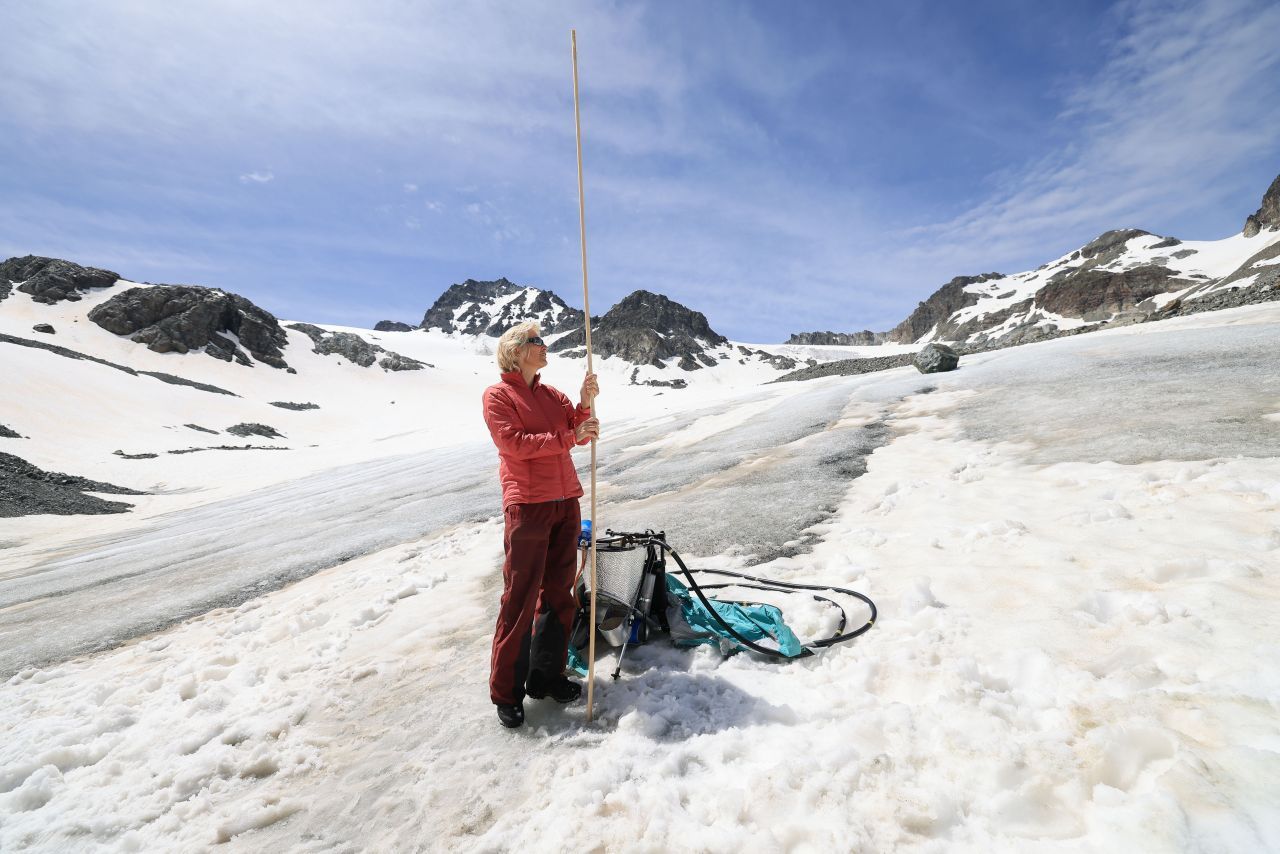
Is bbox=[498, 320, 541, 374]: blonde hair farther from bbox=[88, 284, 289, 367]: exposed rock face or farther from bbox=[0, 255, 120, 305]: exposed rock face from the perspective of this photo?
bbox=[0, 255, 120, 305]: exposed rock face

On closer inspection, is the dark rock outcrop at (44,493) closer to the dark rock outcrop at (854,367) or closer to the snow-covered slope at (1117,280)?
the dark rock outcrop at (854,367)

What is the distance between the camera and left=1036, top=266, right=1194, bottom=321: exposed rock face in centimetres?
11050

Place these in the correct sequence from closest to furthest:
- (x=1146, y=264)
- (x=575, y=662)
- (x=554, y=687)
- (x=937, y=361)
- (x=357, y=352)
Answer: (x=554, y=687) → (x=575, y=662) → (x=937, y=361) → (x=357, y=352) → (x=1146, y=264)

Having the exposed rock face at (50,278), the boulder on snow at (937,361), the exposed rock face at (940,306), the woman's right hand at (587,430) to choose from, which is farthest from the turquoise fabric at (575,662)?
the exposed rock face at (940,306)

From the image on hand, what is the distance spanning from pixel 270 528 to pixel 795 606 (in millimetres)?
12684

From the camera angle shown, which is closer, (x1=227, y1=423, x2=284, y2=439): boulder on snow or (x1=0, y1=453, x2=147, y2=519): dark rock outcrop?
(x1=0, y1=453, x2=147, y2=519): dark rock outcrop

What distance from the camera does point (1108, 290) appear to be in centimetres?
11469

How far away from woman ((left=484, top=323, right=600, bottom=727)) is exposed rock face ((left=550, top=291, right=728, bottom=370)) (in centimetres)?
11093

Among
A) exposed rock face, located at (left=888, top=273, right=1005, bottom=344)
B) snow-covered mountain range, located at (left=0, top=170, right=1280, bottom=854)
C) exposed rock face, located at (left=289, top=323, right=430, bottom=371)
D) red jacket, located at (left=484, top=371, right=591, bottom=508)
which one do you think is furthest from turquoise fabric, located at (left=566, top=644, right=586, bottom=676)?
exposed rock face, located at (left=888, top=273, right=1005, bottom=344)

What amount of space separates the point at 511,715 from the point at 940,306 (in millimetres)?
210233

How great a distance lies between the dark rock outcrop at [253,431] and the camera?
152ft

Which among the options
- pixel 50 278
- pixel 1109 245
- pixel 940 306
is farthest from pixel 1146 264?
pixel 50 278

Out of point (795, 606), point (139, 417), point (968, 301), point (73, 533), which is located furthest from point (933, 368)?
point (968, 301)

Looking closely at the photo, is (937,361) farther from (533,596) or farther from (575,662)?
(533,596)
